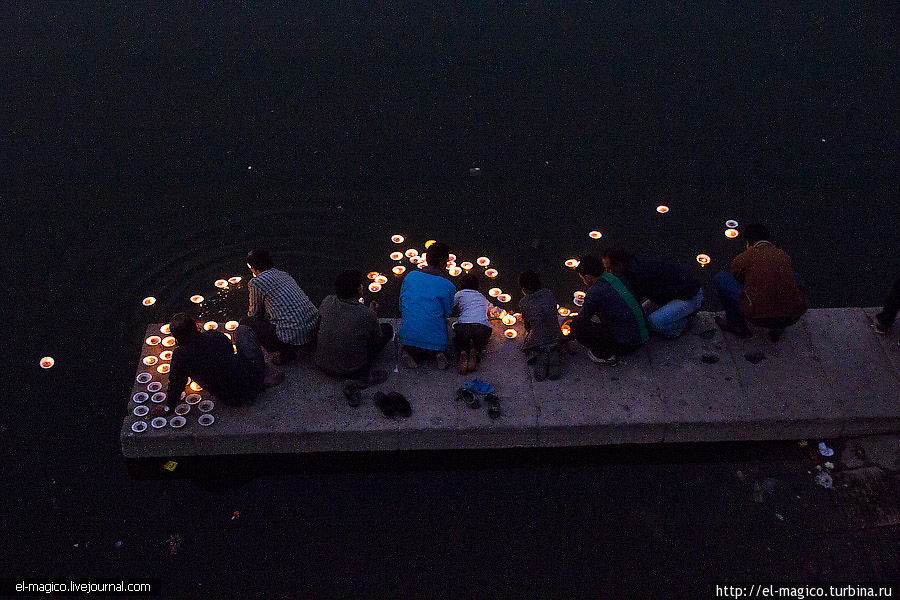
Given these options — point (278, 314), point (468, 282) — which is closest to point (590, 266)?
point (468, 282)

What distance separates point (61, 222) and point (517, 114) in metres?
5.78

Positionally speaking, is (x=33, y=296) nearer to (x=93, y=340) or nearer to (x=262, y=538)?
(x=93, y=340)

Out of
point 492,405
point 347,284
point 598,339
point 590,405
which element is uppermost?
point 347,284

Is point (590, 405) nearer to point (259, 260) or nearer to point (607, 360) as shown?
point (607, 360)

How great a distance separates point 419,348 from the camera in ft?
22.0

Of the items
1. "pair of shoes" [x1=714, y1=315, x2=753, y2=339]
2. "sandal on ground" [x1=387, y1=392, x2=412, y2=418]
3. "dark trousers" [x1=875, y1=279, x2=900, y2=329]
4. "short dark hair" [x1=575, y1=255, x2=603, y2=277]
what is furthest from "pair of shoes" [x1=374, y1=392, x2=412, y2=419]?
"dark trousers" [x1=875, y1=279, x2=900, y2=329]

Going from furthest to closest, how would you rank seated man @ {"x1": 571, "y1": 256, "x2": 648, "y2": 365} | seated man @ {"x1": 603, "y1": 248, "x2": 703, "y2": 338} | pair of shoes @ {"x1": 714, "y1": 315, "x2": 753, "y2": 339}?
pair of shoes @ {"x1": 714, "y1": 315, "x2": 753, "y2": 339} < seated man @ {"x1": 603, "y1": 248, "x2": 703, "y2": 338} < seated man @ {"x1": 571, "y1": 256, "x2": 648, "y2": 365}

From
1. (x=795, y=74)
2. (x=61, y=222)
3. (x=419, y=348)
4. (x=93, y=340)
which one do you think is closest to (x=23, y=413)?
(x=93, y=340)

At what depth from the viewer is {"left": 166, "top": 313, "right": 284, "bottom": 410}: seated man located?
601 cm

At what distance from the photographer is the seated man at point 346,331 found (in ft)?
20.9

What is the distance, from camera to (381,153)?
9852mm

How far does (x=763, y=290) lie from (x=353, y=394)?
11.9 ft

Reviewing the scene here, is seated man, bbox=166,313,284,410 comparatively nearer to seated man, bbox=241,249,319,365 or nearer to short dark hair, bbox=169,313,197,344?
short dark hair, bbox=169,313,197,344

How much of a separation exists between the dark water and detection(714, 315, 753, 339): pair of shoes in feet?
4.63
